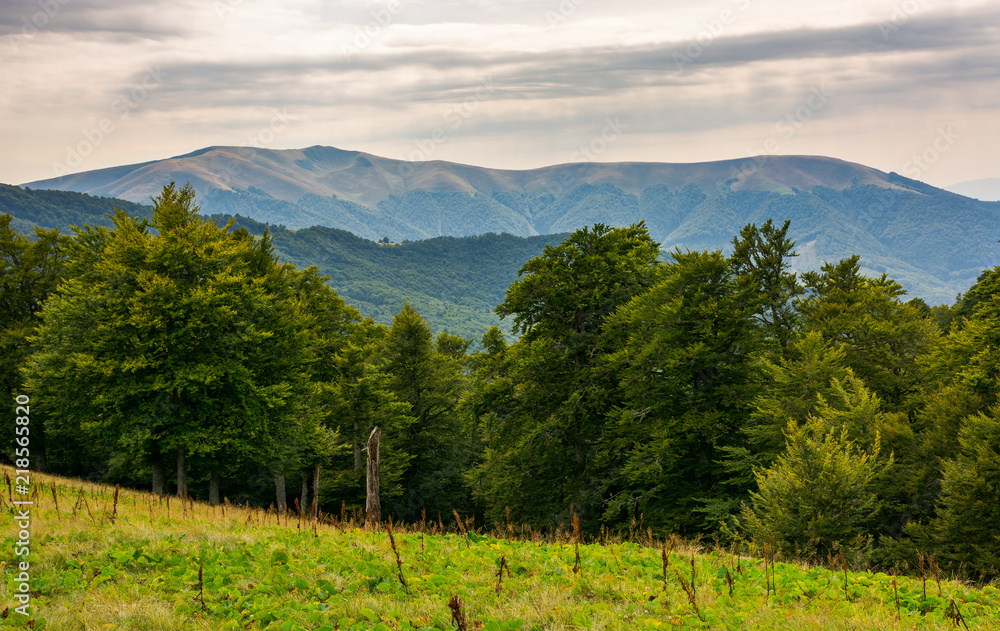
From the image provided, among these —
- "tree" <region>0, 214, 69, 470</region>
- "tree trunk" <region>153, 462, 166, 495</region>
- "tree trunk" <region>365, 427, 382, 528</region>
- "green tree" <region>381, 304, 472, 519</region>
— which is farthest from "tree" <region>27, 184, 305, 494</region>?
"green tree" <region>381, 304, 472, 519</region>

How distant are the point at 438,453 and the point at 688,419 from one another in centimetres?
2108

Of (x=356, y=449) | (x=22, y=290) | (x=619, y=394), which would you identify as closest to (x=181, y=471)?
(x=356, y=449)

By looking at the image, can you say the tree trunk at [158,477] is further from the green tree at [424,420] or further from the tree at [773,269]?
the tree at [773,269]

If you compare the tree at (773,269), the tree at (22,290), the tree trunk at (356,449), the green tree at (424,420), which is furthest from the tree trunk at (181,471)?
the tree at (773,269)

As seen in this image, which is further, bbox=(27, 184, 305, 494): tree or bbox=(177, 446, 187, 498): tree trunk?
bbox=(177, 446, 187, 498): tree trunk

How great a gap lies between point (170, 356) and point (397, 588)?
1836 cm

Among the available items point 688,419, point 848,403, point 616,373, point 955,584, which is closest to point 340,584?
point 955,584

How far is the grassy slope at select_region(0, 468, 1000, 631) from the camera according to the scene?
20.6 feet

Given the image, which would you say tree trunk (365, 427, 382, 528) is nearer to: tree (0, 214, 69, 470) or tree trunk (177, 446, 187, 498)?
tree trunk (177, 446, 187, 498)

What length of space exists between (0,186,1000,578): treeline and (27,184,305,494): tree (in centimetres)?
10

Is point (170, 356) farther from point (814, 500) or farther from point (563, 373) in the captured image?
point (814, 500)

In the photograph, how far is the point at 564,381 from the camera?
24953 millimetres

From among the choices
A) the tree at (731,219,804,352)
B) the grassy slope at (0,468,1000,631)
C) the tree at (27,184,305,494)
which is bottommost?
the grassy slope at (0,468,1000,631)

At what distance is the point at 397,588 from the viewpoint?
23.8 ft
